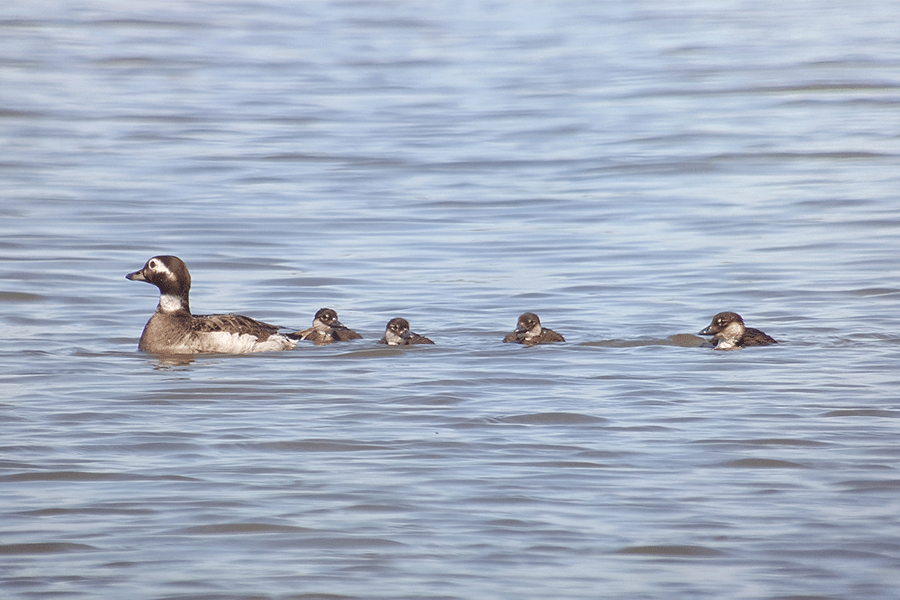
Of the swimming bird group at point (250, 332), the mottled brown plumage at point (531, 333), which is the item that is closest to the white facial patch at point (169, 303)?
the swimming bird group at point (250, 332)

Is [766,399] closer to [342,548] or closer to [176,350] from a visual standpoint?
[342,548]

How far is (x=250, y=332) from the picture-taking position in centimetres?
1250

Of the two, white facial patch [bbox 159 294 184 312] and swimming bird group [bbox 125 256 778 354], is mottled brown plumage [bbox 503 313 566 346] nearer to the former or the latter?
swimming bird group [bbox 125 256 778 354]

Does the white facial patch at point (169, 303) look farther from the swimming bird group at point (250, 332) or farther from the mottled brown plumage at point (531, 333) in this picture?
the mottled brown plumage at point (531, 333)

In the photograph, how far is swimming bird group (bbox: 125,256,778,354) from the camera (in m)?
12.4

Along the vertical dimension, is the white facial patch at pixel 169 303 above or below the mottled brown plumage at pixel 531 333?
above

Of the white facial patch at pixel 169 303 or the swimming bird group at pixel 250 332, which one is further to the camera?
the white facial patch at pixel 169 303

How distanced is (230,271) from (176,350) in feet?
11.9

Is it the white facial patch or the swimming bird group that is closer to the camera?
the swimming bird group

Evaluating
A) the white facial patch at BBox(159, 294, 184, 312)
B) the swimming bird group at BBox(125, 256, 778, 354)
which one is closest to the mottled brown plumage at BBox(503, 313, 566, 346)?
the swimming bird group at BBox(125, 256, 778, 354)

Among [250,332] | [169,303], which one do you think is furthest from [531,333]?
[169,303]

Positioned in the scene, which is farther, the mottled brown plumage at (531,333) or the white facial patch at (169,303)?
the white facial patch at (169,303)

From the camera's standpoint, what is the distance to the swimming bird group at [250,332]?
12383mm

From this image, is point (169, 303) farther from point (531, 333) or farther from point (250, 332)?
point (531, 333)
